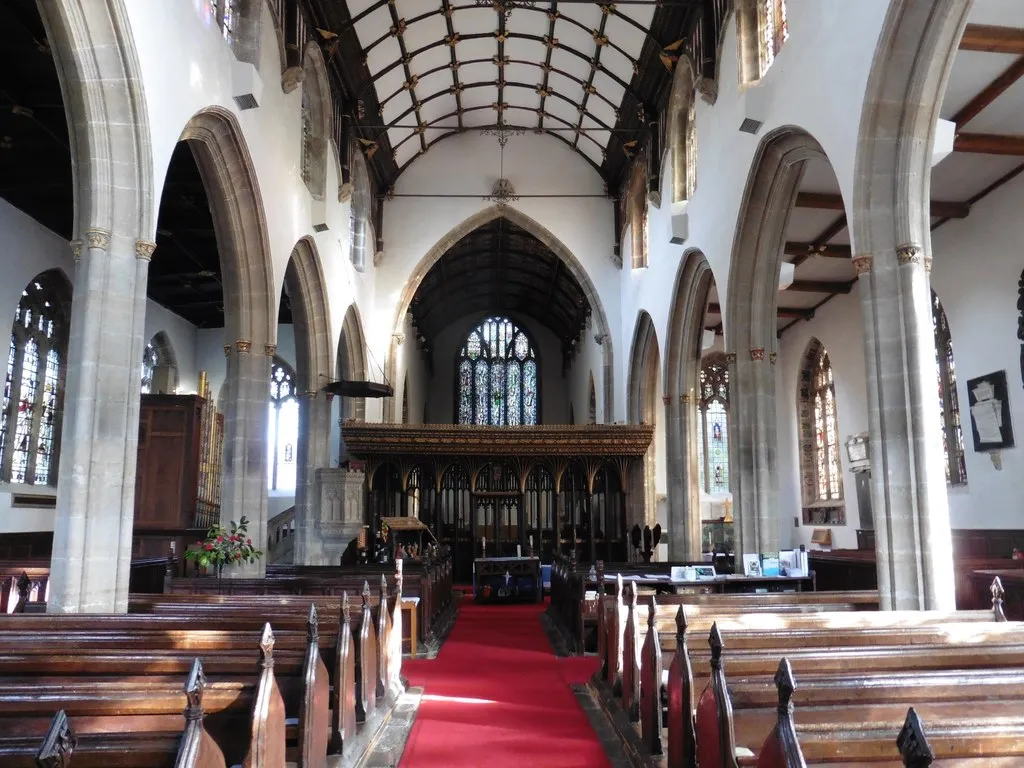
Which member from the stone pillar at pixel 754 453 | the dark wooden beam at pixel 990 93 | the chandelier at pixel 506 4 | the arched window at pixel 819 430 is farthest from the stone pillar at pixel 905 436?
the arched window at pixel 819 430

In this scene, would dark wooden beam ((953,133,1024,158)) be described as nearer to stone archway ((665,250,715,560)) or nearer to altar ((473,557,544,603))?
stone archway ((665,250,715,560))

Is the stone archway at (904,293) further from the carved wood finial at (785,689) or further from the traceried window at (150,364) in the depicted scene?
the traceried window at (150,364)

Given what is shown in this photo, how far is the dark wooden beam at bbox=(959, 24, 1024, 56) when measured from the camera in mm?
8070

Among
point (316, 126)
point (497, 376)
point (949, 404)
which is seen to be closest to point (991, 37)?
point (949, 404)

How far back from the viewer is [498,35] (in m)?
15.5

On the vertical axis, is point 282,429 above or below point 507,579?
above

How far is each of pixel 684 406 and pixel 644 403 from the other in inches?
148

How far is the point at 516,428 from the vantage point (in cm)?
1653

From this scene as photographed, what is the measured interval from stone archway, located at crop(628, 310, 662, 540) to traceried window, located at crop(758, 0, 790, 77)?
722cm

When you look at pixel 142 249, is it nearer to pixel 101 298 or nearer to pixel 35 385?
pixel 101 298

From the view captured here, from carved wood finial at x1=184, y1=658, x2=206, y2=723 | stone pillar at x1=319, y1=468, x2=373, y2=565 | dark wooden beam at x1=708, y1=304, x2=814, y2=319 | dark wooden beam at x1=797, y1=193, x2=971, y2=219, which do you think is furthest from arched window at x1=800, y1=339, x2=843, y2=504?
carved wood finial at x1=184, y1=658, x2=206, y2=723

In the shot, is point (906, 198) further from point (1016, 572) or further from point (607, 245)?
point (607, 245)

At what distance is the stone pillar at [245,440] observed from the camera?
1071 cm

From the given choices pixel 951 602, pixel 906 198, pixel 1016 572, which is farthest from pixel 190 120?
pixel 1016 572
